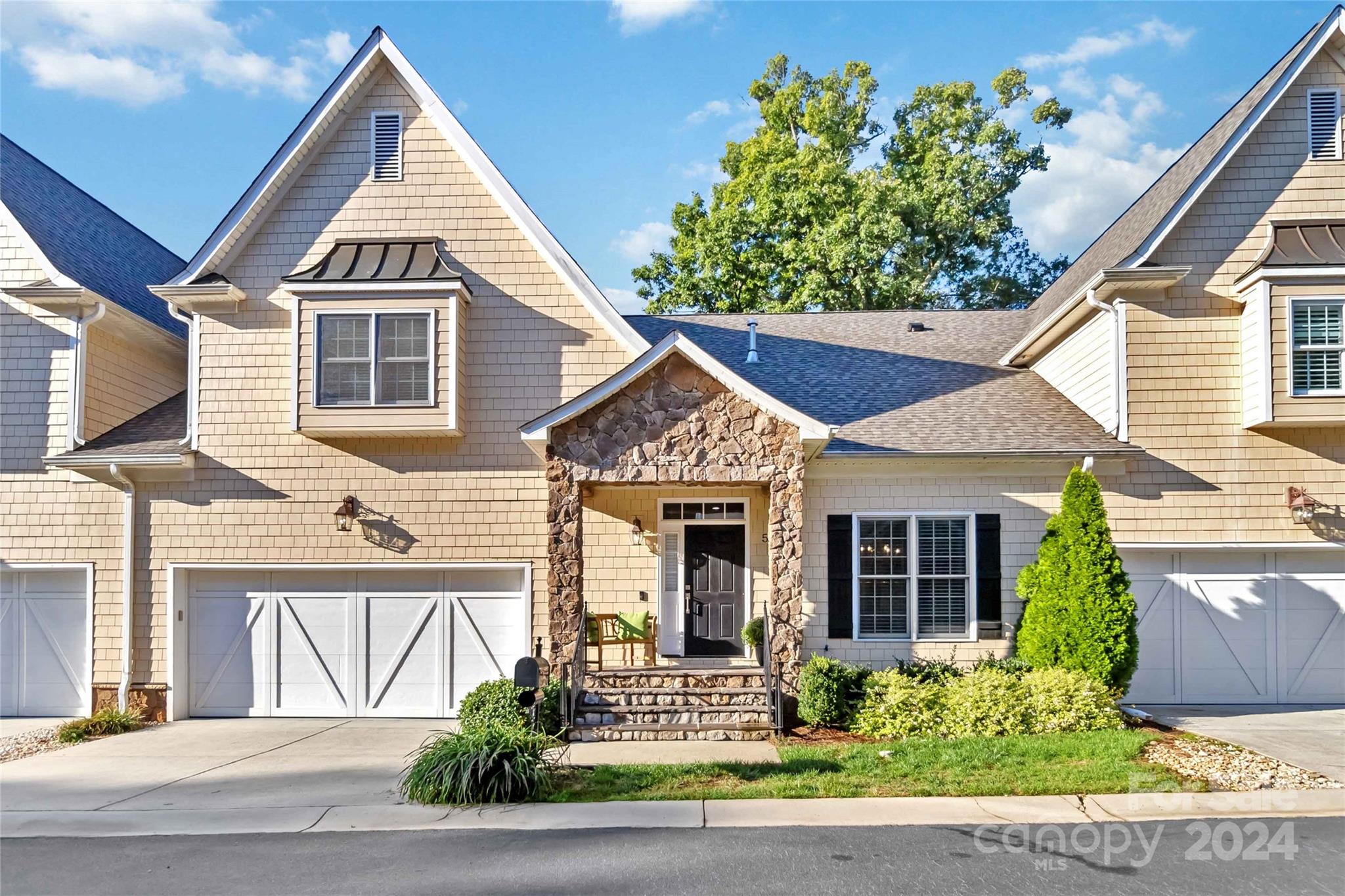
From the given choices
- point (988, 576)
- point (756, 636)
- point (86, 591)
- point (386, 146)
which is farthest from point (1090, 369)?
point (86, 591)

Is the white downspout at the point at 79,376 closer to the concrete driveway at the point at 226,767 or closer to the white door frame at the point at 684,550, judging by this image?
the concrete driveway at the point at 226,767

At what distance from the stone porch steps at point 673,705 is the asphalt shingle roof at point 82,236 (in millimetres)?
9094

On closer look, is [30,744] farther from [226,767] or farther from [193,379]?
[193,379]

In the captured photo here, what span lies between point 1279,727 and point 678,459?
26.0ft

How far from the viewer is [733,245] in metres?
27.0

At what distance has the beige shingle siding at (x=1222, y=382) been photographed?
1233 centimetres

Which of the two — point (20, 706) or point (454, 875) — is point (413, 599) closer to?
point (20, 706)

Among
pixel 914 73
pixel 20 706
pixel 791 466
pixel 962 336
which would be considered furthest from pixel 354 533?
pixel 914 73

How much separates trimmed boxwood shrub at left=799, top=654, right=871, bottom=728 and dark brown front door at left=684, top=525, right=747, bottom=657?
8.82 feet

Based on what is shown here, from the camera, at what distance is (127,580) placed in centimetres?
1248

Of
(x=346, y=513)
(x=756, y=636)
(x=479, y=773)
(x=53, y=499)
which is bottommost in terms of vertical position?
(x=479, y=773)

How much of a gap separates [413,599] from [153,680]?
12.2 feet

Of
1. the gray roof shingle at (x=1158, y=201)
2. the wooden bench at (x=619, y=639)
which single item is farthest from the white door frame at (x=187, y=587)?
the gray roof shingle at (x=1158, y=201)

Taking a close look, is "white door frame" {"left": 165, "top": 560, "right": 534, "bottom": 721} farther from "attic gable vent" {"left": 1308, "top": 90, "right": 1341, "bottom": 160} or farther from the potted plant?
"attic gable vent" {"left": 1308, "top": 90, "right": 1341, "bottom": 160}
